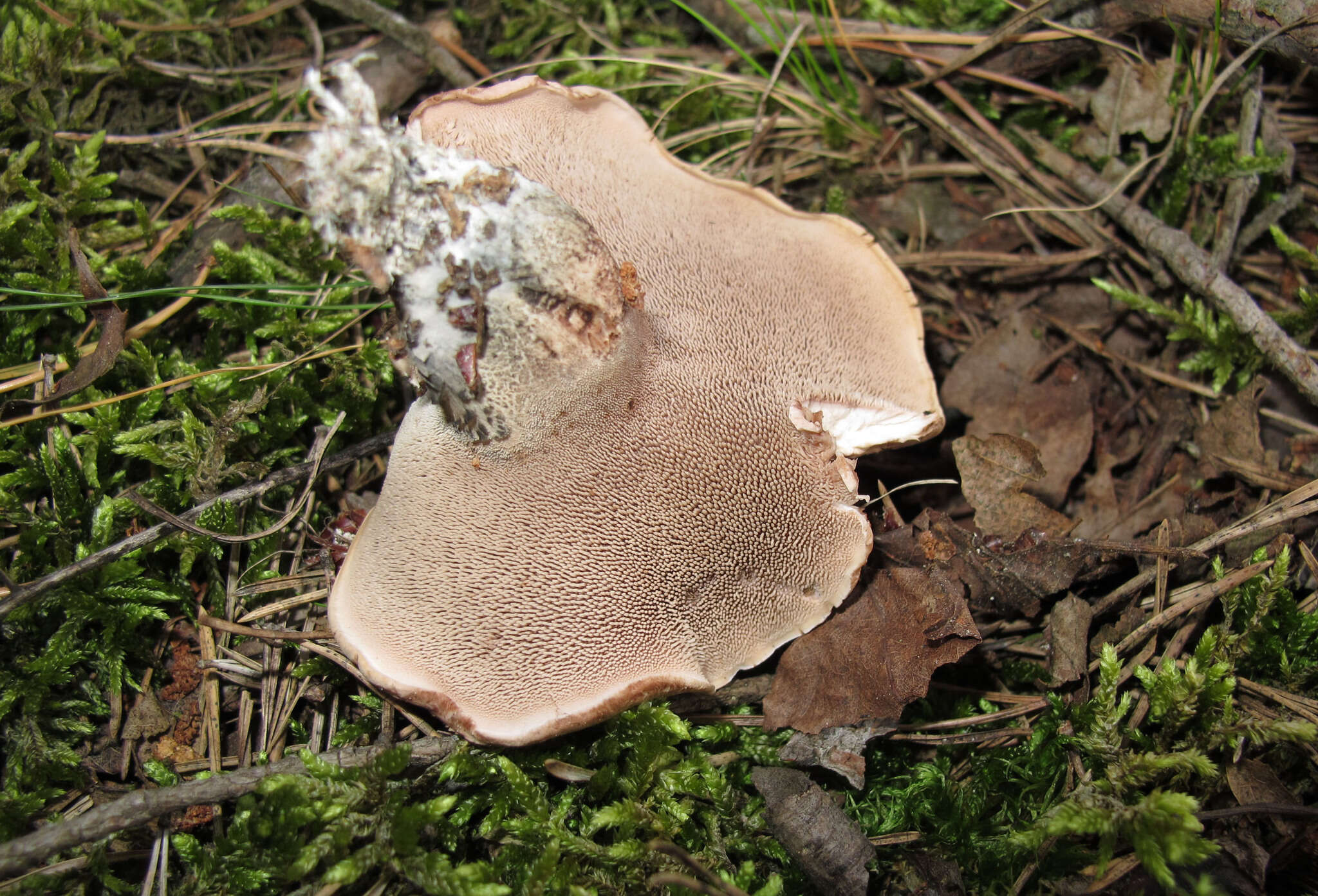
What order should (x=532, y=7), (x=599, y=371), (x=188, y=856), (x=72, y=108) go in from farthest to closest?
(x=532, y=7) → (x=72, y=108) → (x=188, y=856) → (x=599, y=371)

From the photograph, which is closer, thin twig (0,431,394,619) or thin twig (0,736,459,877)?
thin twig (0,736,459,877)

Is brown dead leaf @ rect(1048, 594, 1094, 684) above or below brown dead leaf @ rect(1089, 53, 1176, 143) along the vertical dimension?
below

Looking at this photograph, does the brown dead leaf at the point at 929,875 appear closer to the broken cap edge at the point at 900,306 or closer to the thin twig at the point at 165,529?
the broken cap edge at the point at 900,306

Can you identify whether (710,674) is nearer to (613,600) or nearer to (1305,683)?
(613,600)

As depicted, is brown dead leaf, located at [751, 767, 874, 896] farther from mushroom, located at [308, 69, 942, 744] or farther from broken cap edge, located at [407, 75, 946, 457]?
broken cap edge, located at [407, 75, 946, 457]

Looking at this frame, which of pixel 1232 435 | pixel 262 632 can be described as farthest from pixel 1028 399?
pixel 262 632

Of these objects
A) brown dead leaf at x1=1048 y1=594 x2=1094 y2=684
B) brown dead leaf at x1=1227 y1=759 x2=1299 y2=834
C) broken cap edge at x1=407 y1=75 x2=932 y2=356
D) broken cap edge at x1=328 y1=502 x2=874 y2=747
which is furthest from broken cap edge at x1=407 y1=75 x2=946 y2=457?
brown dead leaf at x1=1227 y1=759 x2=1299 y2=834

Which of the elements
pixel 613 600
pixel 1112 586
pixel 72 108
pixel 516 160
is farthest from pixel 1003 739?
pixel 72 108
